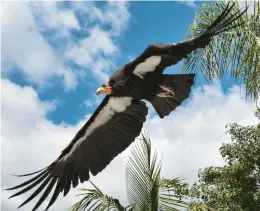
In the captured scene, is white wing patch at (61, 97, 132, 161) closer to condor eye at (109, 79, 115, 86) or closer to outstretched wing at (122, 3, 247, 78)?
condor eye at (109, 79, 115, 86)

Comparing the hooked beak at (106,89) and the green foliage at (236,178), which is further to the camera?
the green foliage at (236,178)

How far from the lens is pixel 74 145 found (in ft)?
21.6

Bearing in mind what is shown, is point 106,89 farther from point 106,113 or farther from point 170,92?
point 106,113

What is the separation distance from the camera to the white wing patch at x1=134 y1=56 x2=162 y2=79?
5.35 meters

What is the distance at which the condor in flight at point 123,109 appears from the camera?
17.3 ft

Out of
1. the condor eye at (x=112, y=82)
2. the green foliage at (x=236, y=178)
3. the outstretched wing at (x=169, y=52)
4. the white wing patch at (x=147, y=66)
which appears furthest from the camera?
the green foliage at (x=236, y=178)

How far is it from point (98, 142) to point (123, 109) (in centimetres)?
60

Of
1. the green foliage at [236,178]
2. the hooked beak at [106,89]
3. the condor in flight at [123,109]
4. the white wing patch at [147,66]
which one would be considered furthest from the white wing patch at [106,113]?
the green foliage at [236,178]

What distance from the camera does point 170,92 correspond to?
5.84 meters

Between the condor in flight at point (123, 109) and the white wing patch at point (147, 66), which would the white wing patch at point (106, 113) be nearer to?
the condor in flight at point (123, 109)

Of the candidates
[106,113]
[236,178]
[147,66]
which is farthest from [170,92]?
[236,178]

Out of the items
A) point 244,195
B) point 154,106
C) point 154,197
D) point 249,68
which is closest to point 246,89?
point 249,68

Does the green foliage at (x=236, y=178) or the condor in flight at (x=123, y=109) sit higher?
the green foliage at (x=236, y=178)

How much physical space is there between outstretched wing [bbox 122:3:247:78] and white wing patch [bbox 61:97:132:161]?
29.9 inches
